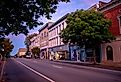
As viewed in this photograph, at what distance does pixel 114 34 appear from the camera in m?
40.8

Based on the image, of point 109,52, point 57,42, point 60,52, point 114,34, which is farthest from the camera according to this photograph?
point 57,42

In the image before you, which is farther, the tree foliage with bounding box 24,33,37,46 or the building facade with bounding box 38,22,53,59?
the tree foliage with bounding box 24,33,37,46

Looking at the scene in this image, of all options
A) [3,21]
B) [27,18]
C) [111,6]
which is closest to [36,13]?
[27,18]

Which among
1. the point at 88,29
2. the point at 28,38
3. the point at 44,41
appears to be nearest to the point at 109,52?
the point at 88,29

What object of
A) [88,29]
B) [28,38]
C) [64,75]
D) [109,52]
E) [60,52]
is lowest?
[64,75]

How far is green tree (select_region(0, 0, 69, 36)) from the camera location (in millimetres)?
10242

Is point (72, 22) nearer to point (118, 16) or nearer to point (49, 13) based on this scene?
point (118, 16)

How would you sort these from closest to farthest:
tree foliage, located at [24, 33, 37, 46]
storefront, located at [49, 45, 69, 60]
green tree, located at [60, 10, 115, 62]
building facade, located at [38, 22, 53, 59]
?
green tree, located at [60, 10, 115, 62] < storefront, located at [49, 45, 69, 60] < building facade, located at [38, 22, 53, 59] < tree foliage, located at [24, 33, 37, 46]

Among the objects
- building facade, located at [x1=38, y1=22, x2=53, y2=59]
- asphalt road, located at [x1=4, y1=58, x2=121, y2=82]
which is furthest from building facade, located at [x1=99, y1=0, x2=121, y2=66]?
building facade, located at [x1=38, y1=22, x2=53, y2=59]

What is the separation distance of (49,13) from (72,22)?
28.3 m

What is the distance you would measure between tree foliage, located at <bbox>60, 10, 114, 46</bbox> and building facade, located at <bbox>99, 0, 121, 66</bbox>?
1322 mm

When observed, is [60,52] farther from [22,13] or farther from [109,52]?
[22,13]

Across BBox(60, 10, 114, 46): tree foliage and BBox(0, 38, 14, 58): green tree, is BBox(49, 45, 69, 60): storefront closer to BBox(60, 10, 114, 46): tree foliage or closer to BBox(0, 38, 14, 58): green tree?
BBox(0, 38, 14, 58): green tree

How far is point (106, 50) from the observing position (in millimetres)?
42969
